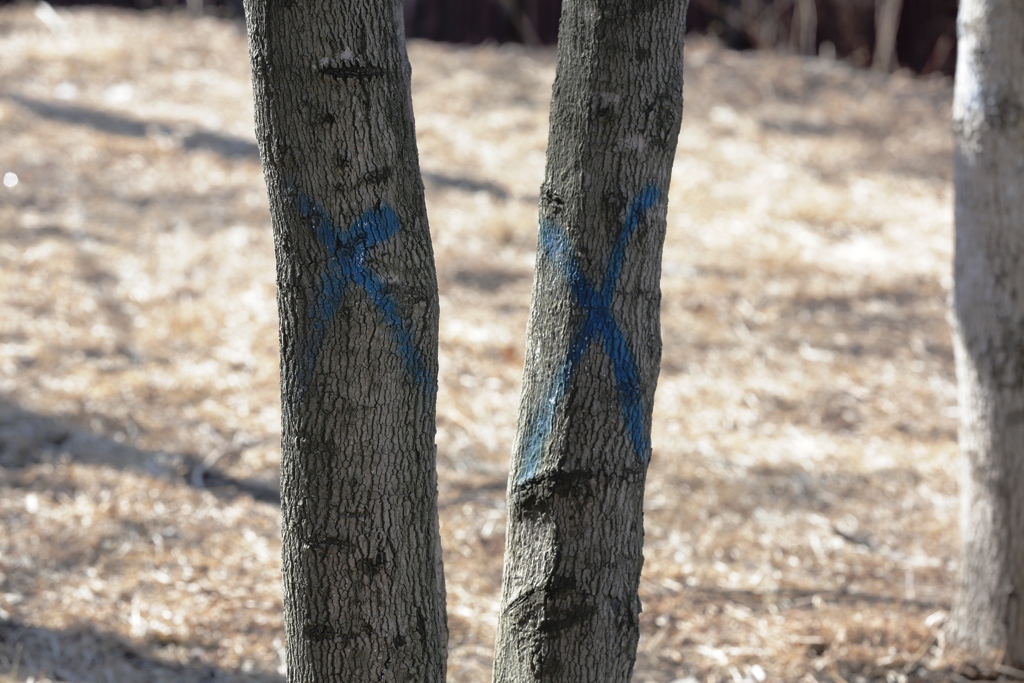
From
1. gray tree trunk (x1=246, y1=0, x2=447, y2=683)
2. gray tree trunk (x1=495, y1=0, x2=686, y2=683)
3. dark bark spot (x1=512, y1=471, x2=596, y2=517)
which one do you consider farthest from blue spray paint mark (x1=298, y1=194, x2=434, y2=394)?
dark bark spot (x1=512, y1=471, x2=596, y2=517)

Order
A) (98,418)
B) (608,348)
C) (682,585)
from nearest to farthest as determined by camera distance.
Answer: (608,348) → (682,585) → (98,418)

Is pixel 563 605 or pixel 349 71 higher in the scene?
pixel 349 71

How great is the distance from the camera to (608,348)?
1888 mm

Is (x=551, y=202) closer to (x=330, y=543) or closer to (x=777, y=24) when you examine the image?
(x=330, y=543)

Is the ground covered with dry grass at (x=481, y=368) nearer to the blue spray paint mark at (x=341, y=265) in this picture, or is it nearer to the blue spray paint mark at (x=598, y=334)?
the blue spray paint mark at (x=598, y=334)

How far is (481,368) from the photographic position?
17.3 ft

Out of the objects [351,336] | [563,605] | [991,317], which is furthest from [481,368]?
[351,336]

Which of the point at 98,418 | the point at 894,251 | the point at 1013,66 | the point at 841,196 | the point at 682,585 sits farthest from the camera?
the point at 841,196

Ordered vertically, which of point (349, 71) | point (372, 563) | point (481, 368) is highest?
point (349, 71)

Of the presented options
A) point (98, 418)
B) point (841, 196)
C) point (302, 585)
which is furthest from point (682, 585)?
point (841, 196)

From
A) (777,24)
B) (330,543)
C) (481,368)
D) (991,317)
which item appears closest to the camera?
(330,543)

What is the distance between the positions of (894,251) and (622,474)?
5.43 meters

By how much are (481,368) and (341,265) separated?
3.51 m

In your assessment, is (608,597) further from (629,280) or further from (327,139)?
(327,139)
